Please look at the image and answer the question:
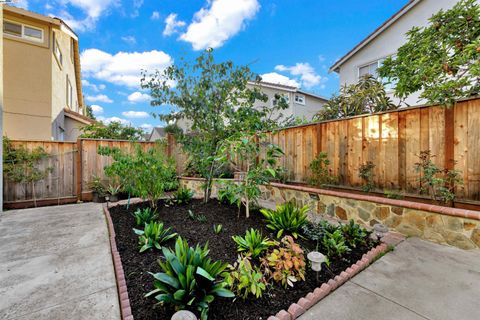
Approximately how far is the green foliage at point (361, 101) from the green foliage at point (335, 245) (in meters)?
4.00

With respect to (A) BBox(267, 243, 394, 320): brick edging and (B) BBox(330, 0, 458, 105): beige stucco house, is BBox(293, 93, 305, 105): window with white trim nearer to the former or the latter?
(B) BBox(330, 0, 458, 105): beige stucco house

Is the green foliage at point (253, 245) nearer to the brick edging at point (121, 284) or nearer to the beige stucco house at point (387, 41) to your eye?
the brick edging at point (121, 284)

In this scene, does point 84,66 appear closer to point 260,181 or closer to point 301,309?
point 260,181

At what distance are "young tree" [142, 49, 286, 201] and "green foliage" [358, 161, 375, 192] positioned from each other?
6.98 ft

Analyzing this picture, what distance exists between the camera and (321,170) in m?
4.65

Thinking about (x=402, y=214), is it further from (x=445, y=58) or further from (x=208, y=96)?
(x=208, y=96)

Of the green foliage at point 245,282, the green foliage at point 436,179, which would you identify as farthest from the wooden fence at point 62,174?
the green foliage at point 436,179

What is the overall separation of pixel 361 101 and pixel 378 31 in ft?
16.7

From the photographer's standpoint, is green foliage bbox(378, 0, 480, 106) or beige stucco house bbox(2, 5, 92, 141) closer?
green foliage bbox(378, 0, 480, 106)

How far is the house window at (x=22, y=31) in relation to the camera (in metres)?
7.12

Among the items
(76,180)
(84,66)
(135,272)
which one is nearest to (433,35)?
(135,272)

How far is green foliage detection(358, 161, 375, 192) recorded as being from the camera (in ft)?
13.0

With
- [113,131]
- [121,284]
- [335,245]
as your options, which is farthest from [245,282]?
[113,131]

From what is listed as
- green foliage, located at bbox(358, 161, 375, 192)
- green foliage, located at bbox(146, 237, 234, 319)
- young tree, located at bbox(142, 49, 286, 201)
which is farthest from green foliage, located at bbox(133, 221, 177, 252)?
green foliage, located at bbox(358, 161, 375, 192)
